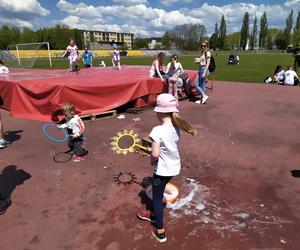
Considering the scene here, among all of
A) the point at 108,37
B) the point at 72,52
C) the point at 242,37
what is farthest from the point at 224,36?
the point at 72,52

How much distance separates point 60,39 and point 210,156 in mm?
94715

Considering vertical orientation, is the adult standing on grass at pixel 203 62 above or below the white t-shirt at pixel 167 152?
above

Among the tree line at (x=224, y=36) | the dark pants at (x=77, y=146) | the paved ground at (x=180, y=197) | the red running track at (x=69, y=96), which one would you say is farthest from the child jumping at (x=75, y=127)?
the tree line at (x=224, y=36)

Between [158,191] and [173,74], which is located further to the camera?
[173,74]

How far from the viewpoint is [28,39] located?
8838cm

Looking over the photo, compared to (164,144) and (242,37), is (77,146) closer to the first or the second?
(164,144)

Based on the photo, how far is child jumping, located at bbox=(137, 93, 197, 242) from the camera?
2822mm

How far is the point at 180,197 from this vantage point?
3988 mm

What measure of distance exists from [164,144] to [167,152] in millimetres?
113

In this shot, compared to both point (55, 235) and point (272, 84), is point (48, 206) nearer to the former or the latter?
point (55, 235)

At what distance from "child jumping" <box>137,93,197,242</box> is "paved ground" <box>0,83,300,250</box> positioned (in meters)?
0.47

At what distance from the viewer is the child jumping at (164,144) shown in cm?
282

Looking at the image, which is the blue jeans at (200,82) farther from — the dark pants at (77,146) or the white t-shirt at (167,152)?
the white t-shirt at (167,152)

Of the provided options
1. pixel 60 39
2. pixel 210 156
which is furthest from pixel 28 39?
pixel 210 156
